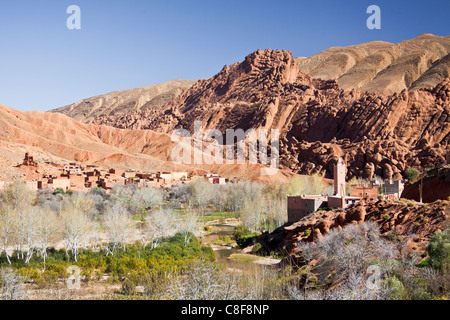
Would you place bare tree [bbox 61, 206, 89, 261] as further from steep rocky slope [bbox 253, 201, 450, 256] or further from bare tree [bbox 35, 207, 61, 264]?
steep rocky slope [bbox 253, 201, 450, 256]

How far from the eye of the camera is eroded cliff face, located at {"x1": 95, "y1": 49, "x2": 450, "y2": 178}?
6288 centimetres

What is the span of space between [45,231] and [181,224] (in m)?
11.6

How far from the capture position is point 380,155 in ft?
202

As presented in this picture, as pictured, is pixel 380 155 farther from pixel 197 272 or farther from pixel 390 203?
pixel 197 272

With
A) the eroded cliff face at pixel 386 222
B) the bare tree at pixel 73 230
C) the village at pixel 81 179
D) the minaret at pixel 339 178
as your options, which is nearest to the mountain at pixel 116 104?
the village at pixel 81 179

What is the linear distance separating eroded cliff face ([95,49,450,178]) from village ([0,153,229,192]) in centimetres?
1984

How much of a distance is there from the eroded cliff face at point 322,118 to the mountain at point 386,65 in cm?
2121

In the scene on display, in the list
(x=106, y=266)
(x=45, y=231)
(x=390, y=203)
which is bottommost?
(x=106, y=266)

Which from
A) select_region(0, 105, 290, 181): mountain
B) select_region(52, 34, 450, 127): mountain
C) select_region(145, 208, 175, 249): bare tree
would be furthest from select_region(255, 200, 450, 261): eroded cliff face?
select_region(52, 34, 450, 127): mountain

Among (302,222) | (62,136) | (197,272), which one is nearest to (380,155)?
(302,222)

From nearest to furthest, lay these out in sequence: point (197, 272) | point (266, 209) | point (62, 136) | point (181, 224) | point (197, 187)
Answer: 1. point (197, 272)
2. point (181, 224)
3. point (266, 209)
4. point (197, 187)
5. point (62, 136)

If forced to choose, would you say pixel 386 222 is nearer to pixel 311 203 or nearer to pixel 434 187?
pixel 311 203
